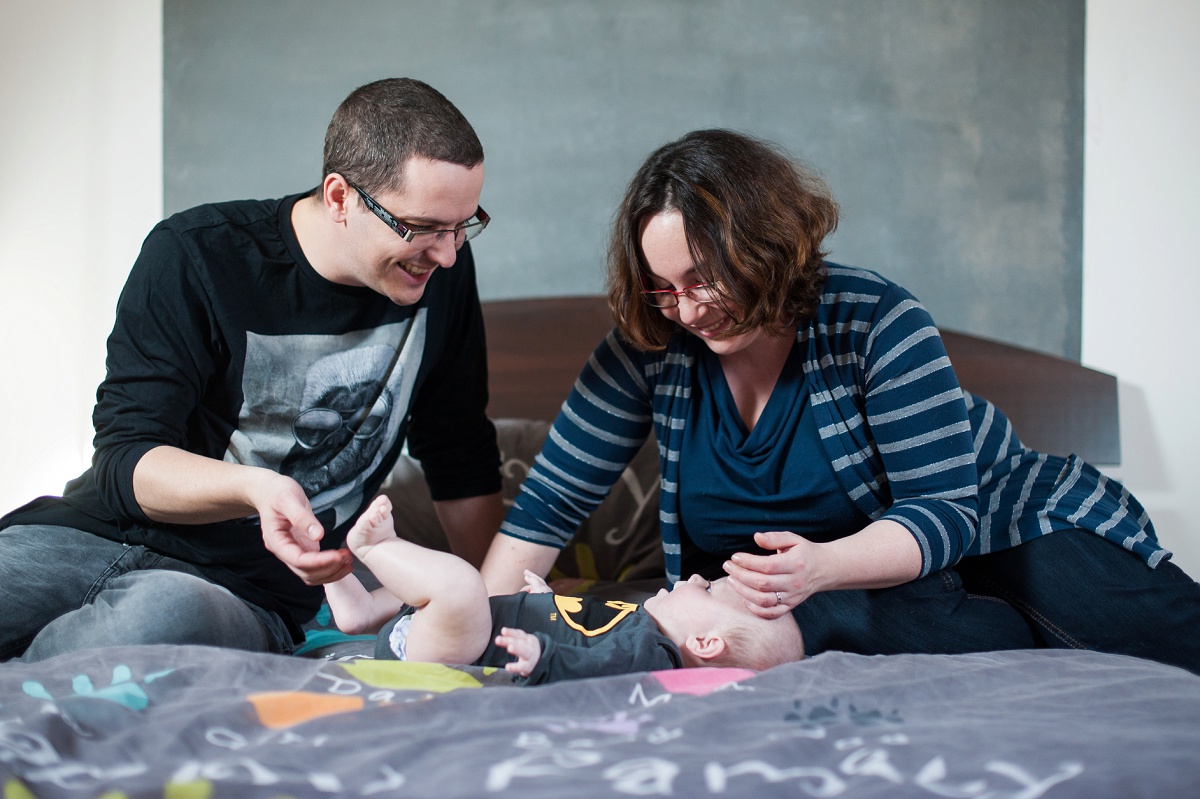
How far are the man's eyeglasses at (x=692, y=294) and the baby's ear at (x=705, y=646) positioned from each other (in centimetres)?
50

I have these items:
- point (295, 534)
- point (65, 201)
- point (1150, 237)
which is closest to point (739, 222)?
point (295, 534)

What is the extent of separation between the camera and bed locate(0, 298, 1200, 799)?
769 millimetres

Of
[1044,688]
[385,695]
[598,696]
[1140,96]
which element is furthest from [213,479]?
[1140,96]

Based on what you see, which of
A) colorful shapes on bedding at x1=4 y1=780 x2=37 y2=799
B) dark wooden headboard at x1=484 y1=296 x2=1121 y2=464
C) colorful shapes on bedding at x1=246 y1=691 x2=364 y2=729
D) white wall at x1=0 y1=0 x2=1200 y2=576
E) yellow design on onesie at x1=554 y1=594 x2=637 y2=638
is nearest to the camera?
colorful shapes on bedding at x1=4 y1=780 x2=37 y2=799

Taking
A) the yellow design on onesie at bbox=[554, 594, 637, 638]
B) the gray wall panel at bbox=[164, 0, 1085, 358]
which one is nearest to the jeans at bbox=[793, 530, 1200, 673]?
the yellow design on onesie at bbox=[554, 594, 637, 638]

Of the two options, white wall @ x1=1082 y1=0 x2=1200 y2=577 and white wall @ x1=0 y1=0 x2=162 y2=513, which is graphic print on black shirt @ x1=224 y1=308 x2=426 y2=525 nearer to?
white wall @ x1=0 y1=0 x2=162 y2=513

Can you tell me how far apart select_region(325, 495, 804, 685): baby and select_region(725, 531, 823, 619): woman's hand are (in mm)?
107

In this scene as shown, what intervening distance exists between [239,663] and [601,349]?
2.91 feet

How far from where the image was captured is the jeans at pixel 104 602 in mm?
1259

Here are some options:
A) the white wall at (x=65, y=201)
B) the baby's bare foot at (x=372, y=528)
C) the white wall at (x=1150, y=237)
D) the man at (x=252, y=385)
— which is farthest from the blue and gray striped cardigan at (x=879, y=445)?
the white wall at (x=65, y=201)

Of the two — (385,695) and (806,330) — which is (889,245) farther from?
(385,695)

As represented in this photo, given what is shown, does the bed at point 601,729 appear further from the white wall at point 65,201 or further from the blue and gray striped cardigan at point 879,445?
the white wall at point 65,201

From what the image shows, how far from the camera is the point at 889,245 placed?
257cm

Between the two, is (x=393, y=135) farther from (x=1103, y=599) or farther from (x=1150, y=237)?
(x=1150, y=237)
